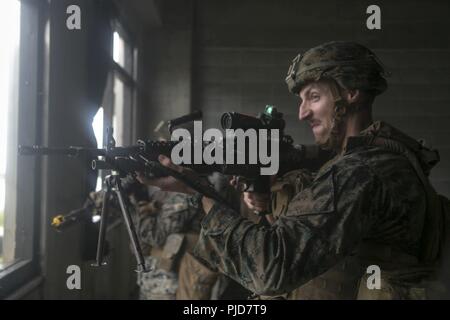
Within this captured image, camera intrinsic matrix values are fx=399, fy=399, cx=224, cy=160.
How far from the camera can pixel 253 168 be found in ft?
2.40

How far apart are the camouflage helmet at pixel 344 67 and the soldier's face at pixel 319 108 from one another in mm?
16

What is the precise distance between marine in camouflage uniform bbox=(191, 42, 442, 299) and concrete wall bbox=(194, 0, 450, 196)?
0.20 metres

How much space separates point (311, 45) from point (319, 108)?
0.29m

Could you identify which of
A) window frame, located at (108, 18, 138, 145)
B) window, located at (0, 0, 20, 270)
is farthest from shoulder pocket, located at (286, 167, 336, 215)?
window frame, located at (108, 18, 138, 145)

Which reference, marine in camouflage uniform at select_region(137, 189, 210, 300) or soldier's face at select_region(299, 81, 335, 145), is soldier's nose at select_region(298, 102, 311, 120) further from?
marine in camouflage uniform at select_region(137, 189, 210, 300)

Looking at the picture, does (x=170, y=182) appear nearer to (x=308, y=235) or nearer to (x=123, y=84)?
(x=308, y=235)

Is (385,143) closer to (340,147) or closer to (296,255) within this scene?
(340,147)

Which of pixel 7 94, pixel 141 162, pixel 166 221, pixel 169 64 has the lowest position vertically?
pixel 166 221

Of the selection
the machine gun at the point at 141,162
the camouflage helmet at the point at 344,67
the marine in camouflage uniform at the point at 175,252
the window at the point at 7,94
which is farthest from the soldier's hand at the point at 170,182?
the marine in camouflage uniform at the point at 175,252

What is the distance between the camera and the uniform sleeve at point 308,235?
570mm

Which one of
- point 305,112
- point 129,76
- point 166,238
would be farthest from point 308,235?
point 166,238

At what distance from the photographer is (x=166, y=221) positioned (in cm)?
157

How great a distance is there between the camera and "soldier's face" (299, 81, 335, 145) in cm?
68
